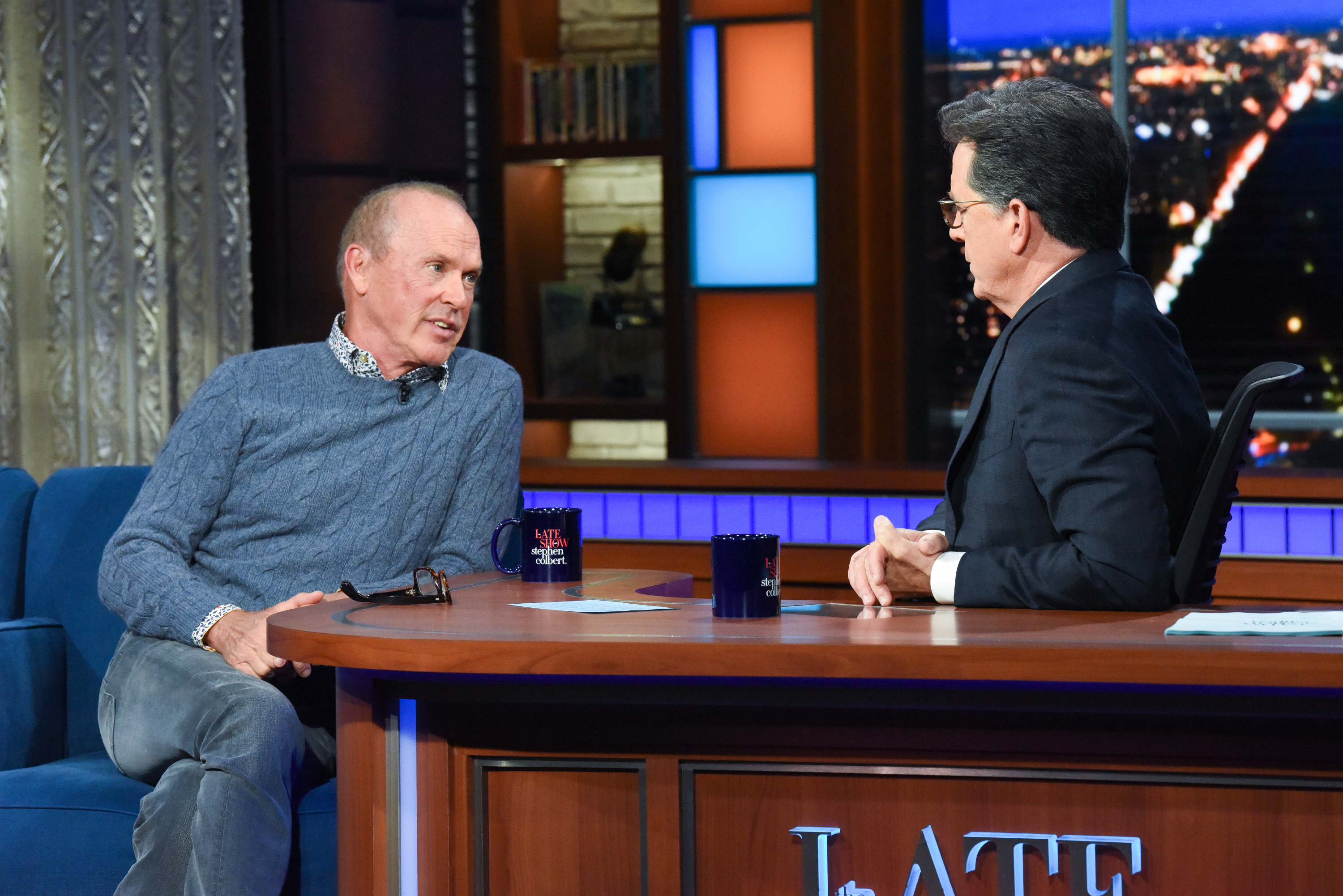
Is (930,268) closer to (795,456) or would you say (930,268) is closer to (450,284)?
(795,456)

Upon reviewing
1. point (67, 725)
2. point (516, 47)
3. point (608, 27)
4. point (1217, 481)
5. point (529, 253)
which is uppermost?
point (608, 27)

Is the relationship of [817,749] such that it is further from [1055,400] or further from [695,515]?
[695,515]

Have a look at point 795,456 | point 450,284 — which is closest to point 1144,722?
point 450,284

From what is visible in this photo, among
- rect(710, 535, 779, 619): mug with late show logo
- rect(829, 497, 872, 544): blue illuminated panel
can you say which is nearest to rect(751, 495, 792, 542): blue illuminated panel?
rect(829, 497, 872, 544): blue illuminated panel

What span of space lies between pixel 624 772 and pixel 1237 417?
799 millimetres

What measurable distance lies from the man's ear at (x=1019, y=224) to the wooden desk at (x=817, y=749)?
46cm

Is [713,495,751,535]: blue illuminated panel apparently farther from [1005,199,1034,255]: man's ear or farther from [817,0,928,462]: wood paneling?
[1005,199,1034,255]: man's ear

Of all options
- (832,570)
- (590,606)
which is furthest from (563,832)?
(832,570)

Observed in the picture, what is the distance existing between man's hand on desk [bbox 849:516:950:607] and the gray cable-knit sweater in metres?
0.77

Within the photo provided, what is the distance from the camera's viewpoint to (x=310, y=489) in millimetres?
2191

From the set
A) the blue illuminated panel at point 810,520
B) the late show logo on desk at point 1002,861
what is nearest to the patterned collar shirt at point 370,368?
the late show logo on desk at point 1002,861

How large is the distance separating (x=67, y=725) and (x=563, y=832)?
1.25 metres

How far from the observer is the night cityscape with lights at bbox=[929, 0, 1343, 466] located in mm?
4488

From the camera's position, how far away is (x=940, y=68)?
4.52 m
